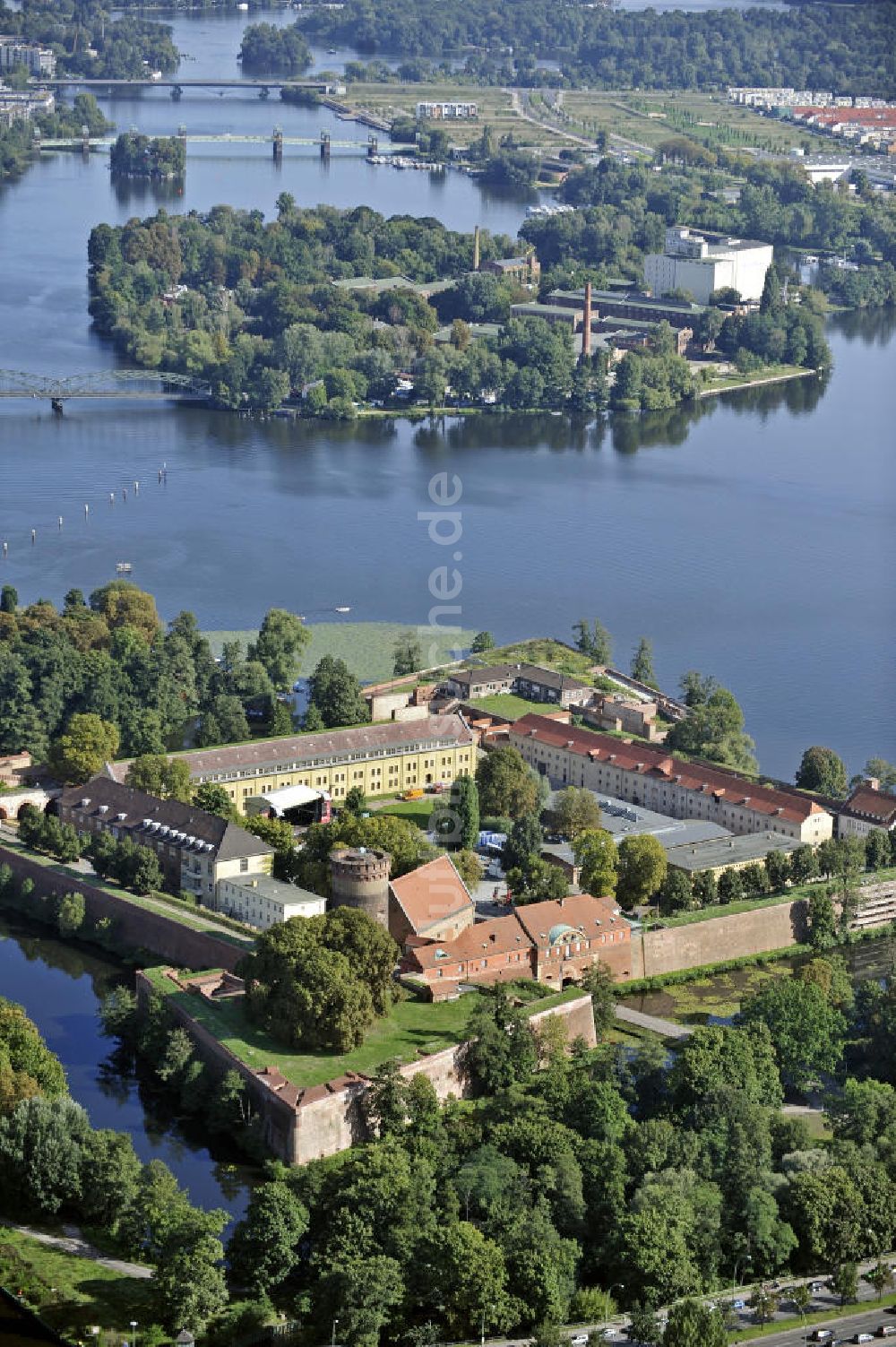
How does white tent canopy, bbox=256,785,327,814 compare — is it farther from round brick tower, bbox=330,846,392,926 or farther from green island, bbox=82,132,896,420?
green island, bbox=82,132,896,420

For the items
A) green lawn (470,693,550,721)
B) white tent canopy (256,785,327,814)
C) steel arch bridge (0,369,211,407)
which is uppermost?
steel arch bridge (0,369,211,407)

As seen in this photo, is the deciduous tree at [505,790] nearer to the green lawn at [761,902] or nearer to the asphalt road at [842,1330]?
the green lawn at [761,902]

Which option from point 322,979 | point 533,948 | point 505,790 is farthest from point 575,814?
point 322,979

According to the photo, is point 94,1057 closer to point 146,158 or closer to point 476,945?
point 476,945

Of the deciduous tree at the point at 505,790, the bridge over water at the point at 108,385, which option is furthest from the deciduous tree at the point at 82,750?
the bridge over water at the point at 108,385

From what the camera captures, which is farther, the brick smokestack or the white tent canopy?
the brick smokestack

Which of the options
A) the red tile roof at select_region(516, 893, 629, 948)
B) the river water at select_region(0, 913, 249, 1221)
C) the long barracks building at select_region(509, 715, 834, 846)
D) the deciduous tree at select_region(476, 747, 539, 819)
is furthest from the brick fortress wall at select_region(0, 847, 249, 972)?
the long barracks building at select_region(509, 715, 834, 846)

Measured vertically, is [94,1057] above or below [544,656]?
below

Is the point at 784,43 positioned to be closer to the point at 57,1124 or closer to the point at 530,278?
the point at 530,278
